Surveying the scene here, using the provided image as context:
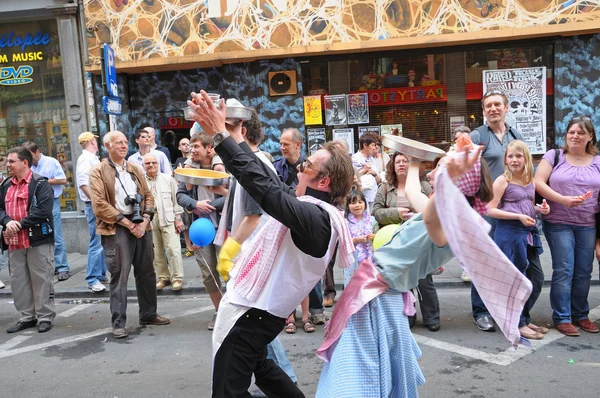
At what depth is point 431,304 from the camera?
525cm

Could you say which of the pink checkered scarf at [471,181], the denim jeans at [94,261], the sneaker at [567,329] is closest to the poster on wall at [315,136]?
the denim jeans at [94,261]

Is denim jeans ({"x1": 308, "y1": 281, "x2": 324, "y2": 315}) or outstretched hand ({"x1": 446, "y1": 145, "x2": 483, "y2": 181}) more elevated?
outstretched hand ({"x1": 446, "y1": 145, "x2": 483, "y2": 181})

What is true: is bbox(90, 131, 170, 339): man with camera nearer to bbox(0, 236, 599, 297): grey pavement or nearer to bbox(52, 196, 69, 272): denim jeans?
bbox(0, 236, 599, 297): grey pavement

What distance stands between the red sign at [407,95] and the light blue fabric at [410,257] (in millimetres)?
7528

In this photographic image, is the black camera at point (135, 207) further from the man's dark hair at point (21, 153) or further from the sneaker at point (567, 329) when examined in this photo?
the sneaker at point (567, 329)

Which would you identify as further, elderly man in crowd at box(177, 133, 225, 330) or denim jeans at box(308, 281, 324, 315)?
denim jeans at box(308, 281, 324, 315)

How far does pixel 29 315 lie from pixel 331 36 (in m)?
6.48

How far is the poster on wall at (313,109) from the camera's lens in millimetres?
9953

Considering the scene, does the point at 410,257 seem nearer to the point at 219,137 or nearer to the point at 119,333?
the point at 219,137

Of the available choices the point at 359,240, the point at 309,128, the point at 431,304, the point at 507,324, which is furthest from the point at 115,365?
the point at 309,128

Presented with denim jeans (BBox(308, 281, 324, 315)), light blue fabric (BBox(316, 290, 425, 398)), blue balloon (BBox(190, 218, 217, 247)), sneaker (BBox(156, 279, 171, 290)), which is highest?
blue balloon (BBox(190, 218, 217, 247))

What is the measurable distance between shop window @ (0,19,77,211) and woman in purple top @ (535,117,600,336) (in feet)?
28.5

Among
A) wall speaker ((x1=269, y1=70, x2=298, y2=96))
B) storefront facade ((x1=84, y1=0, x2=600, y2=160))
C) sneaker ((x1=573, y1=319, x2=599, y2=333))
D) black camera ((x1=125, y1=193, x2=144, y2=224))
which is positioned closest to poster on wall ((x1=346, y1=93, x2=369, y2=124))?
storefront facade ((x1=84, y1=0, x2=600, y2=160))

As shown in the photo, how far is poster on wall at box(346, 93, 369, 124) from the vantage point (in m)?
9.97
